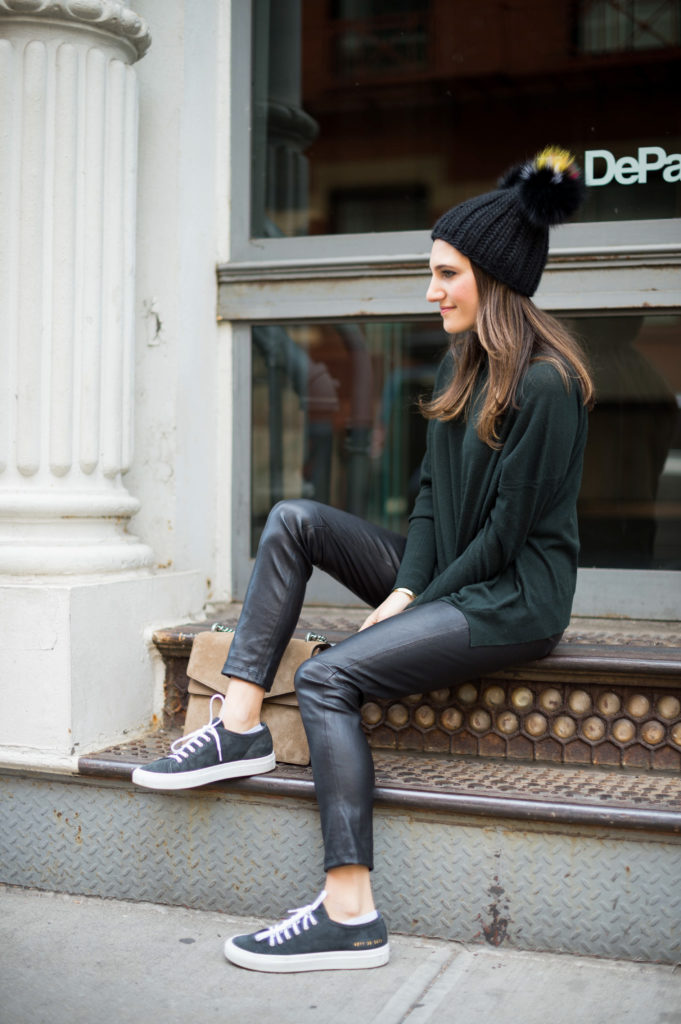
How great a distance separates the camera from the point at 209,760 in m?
2.49

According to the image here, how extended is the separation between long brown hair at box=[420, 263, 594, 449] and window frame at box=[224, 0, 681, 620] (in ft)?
2.46

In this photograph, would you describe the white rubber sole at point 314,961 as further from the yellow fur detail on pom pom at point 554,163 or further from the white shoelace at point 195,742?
the yellow fur detail on pom pom at point 554,163

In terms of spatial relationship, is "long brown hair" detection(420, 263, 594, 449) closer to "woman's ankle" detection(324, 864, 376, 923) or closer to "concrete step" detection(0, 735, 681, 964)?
"concrete step" detection(0, 735, 681, 964)

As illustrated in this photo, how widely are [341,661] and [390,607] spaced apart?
261 mm

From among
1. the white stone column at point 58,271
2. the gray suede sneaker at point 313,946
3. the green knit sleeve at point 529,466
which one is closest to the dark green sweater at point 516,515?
the green knit sleeve at point 529,466

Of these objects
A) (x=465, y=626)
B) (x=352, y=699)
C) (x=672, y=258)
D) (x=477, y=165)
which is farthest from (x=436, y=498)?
(x=477, y=165)

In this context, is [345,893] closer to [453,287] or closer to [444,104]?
[453,287]

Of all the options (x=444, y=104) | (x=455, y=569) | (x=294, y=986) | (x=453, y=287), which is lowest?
(x=294, y=986)

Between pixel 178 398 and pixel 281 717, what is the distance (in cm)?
111

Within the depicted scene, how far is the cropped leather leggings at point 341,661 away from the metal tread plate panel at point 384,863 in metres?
0.21

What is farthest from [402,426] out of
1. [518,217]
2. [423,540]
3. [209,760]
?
[209,760]

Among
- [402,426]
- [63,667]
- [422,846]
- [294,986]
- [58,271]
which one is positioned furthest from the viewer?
[402,426]

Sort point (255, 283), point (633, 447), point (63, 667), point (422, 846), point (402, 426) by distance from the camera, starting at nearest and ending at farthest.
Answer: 1. point (422, 846)
2. point (63, 667)
3. point (633, 447)
4. point (255, 283)
5. point (402, 426)

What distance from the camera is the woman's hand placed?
2.51 m
